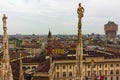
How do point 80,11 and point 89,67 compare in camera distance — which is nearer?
point 80,11

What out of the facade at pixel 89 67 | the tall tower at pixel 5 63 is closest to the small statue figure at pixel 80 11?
the tall tower at pixel 5 63

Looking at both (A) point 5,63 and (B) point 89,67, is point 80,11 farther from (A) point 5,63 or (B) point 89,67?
(B) point 89,67

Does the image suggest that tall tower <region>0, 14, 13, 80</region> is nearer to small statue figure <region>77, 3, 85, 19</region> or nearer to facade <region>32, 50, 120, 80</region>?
small statue figure <region>77, 3, 85, 19</region>

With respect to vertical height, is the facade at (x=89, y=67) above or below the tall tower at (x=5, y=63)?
below

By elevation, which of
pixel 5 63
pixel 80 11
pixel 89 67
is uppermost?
pixel 80 11

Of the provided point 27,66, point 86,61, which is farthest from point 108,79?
point 27,66

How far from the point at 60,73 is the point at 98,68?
10.6 metres

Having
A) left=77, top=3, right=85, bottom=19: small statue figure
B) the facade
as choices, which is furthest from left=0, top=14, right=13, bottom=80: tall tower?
the facade

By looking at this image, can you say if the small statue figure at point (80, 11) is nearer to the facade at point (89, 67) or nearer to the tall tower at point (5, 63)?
the tall tower at point (5, 63)

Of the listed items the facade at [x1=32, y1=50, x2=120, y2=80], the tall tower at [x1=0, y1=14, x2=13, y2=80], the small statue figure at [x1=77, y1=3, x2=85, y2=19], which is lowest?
the facade at [x1=32, y1=50, x2=120, y2=80]

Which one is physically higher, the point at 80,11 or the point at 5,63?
the point at 80,11

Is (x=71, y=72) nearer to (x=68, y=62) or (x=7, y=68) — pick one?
(x=68, y=62)

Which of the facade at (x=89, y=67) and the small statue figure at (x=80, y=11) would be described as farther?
the facade at (x=89, y=67)

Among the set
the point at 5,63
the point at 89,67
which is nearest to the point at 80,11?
the point at 5,63
